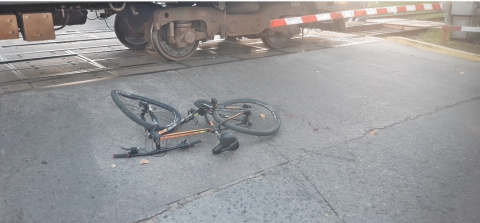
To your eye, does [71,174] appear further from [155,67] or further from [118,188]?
[155,67]

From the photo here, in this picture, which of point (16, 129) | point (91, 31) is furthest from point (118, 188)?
point (91, 31)

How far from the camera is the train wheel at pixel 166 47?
24.0 feet

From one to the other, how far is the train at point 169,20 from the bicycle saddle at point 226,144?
3.72m

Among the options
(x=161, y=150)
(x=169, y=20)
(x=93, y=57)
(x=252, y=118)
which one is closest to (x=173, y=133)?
(x=161, y=150)

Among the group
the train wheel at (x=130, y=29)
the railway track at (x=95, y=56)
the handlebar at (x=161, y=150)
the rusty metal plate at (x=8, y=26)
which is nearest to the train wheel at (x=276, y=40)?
the railway track at (x=95, y=56)

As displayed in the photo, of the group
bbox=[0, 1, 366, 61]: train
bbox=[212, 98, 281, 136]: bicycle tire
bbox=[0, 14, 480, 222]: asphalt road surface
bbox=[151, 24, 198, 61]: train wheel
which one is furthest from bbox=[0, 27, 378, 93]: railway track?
bbox=[212, 98, 281, 136]: bicycle tire

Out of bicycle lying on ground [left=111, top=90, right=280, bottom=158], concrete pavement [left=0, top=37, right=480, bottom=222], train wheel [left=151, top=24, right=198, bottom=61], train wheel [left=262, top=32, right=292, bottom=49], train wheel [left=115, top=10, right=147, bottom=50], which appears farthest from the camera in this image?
train wheel [left=262, top=32, right=292, bottom=49]

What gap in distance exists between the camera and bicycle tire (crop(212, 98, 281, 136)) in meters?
4.53

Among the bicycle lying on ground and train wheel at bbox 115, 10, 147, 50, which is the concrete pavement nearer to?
the bicycle lying on ground

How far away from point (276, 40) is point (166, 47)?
114 inches

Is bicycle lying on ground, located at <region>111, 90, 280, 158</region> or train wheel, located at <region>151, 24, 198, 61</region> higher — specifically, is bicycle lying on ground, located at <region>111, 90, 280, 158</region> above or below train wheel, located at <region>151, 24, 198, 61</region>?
below

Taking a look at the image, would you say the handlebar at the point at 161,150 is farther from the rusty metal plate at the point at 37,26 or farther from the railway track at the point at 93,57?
the rusty metal plate at the point at 37,26

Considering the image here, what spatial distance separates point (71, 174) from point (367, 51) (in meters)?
7.41

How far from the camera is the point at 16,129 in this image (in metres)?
4.28
